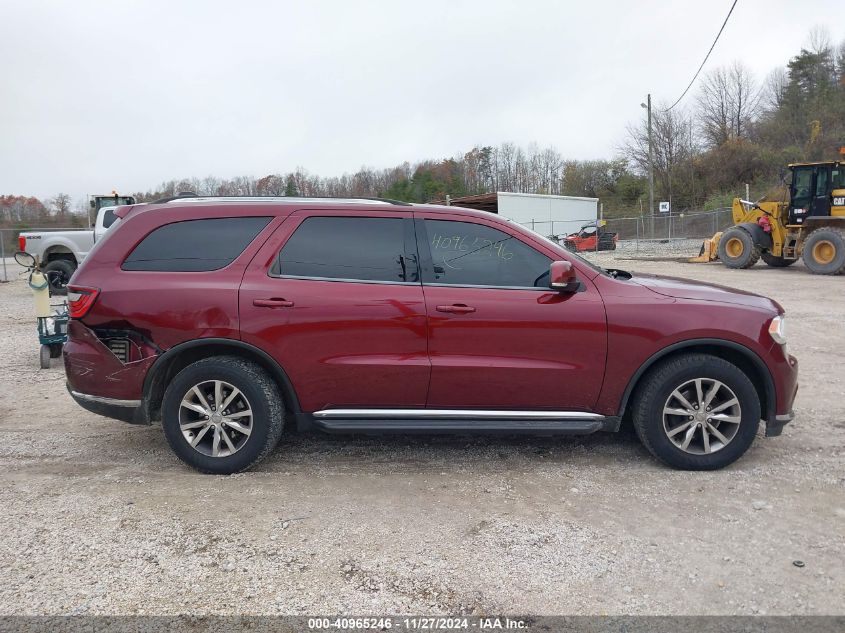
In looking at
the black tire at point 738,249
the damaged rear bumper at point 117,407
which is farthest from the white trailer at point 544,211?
the damaged rear bumper at point 117,407

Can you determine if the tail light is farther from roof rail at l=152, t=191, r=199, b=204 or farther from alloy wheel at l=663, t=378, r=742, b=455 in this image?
alloy wheel at l=663, t=378, r=742, b=455

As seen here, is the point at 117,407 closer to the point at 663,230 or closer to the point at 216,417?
the point at 216,417

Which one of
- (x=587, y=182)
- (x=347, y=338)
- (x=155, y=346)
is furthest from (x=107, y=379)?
(x=587, y=182)

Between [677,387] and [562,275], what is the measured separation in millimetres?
1067

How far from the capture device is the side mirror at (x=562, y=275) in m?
3.81

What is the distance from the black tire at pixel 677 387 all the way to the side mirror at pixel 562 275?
84 centimetres

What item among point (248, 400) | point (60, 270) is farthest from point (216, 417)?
point (60, 270)

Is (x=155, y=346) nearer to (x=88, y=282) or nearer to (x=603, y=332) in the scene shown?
(x=88, y=282)

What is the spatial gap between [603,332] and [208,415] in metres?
2.65

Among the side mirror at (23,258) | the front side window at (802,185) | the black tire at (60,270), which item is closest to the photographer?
the side mirror at (23,258)

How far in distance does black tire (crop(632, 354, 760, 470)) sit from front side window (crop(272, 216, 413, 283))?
1784 mm

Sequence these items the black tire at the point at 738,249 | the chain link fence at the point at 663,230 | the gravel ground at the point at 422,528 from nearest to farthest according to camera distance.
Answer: the gravel ground at the point at 422,528 → the black tire at the point at 738,249 → the chain link fence at the point at 663,230

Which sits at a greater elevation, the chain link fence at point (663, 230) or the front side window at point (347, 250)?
the chain link fence at point (663, 230)

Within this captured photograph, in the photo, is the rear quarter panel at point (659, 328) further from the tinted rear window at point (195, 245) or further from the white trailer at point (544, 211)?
the white trailer at point (544, 211)
